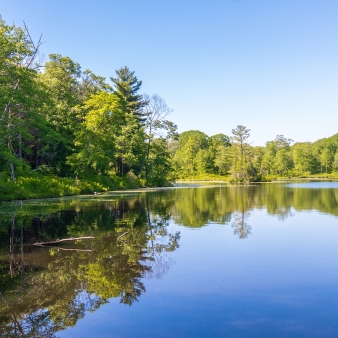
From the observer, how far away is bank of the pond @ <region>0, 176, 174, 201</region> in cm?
2703

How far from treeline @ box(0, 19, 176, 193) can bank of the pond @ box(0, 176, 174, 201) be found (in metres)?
0.80

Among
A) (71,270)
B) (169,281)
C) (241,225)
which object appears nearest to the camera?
(169,281)

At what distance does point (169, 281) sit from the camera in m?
8.16

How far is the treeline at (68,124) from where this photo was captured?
2611cm

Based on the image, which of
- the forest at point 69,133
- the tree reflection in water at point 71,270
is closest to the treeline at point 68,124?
the forest at point 69,133

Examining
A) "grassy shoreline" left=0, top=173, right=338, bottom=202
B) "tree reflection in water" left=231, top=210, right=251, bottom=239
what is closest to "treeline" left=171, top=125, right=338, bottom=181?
"grassy shoreline" left=0, top=173, right=338, bottom=202

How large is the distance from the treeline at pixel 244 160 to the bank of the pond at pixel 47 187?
43639mm

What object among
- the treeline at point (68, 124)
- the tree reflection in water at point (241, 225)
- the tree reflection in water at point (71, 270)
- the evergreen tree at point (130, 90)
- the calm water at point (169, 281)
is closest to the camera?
the calm water at point (169, 281)

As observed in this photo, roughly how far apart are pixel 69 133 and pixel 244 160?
46.0m

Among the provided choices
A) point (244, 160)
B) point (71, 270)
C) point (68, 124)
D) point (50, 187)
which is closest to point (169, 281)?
point (71, 270)

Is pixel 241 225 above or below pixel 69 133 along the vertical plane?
below

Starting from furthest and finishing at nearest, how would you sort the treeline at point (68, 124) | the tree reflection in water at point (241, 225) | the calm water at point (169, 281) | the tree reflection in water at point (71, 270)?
the treeline at point (68, 124)
the tree reflection in water at point (241, 225)
the tree reflection in water at point (71, 270)
the calm water at point (169, 281)

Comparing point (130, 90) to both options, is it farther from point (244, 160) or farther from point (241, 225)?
point (241, 225)

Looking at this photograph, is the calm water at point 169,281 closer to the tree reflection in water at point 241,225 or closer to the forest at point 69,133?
the tree reflection in water at point 241,225
